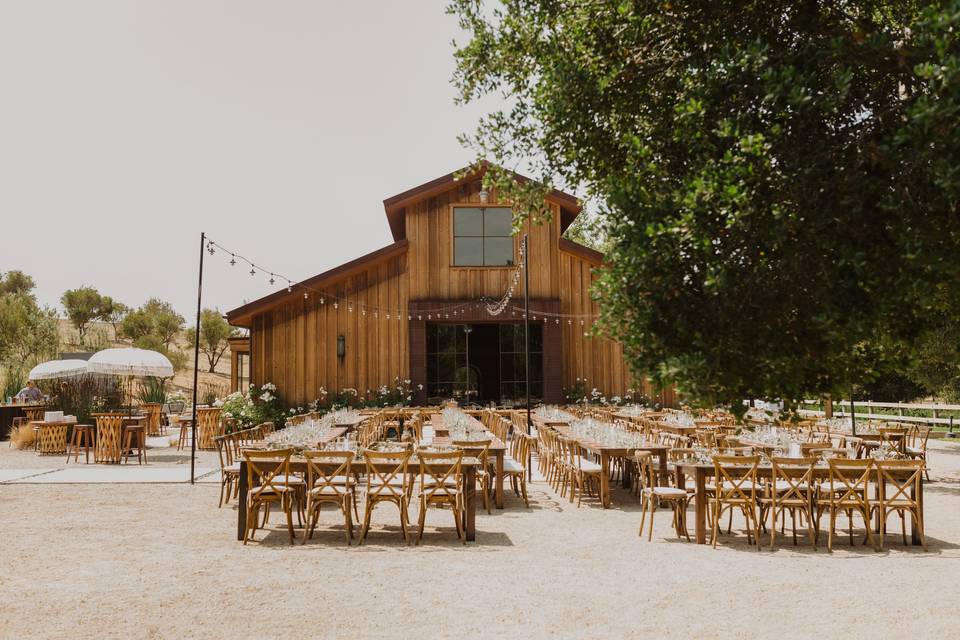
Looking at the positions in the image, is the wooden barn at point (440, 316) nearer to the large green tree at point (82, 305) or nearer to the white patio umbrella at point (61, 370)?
the white patio umbrella at point (61, 370)

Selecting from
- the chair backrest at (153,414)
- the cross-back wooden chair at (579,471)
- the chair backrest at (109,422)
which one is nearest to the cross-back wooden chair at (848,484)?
the cross-back wooden chair at (579,471)

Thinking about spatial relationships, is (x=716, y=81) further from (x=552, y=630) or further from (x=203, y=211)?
(x=203, y=211)

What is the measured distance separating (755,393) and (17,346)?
49.1 meters

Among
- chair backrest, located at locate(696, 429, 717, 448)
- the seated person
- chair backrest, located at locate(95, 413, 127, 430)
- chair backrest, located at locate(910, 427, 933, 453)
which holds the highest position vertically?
the seated person

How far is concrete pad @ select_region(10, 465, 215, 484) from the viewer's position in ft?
44.5

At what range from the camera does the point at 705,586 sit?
6.96 meters

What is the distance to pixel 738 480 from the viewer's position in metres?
9.31

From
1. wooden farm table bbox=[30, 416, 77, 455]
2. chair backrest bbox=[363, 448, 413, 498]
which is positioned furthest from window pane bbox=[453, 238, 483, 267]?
chair backrest bbox=[363, 448, 413, 498]

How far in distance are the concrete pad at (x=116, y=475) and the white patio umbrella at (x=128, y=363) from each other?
5651mm

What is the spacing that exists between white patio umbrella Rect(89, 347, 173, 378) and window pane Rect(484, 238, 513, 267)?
372 inches

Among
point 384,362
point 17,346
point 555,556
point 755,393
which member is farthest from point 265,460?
point 17,346

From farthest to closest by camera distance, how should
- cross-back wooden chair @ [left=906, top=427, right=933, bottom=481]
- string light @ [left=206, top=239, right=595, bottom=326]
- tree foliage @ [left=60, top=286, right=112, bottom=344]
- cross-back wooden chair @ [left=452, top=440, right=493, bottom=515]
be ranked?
tree foliage @ [left=60, top=286, right=112, bottom=344] → string light @ [left=206, top=239, right=595, bottom=326] → cross-back wooden chair @ [left=906, top=427, right=933, bottom=481] → cross-back wooden chair @ [left=452, top=440, right=493, bottom=515]

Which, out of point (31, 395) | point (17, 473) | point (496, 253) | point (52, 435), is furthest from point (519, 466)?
point (31, 395)

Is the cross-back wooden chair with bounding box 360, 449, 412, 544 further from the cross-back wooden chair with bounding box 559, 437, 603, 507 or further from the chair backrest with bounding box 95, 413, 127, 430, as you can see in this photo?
the chair backrest with bounding box 95, 413, 127, 430
